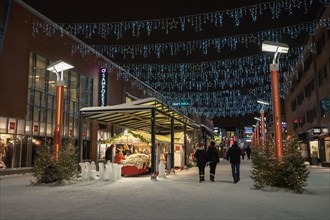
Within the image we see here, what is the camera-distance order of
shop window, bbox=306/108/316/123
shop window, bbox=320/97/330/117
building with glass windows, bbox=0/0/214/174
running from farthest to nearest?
shop window, bbox=306/108/316/123
shop window, bbox=320/97/330/117
building with glass windows, bbox=0/0/214/174

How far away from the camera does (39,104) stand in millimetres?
27250

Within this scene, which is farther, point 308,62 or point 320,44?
point 308,62

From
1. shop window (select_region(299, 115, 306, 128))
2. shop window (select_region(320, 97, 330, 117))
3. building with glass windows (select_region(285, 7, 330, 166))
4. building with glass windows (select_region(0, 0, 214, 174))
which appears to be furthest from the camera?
shop window (select_region(299, 115, 306, 128))

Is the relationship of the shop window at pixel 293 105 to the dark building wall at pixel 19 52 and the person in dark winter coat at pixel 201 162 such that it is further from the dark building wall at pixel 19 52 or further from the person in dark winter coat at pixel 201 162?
the person in dark winter coat at pixel 201 162

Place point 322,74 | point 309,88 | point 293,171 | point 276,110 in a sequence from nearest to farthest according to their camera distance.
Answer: point 293,171 < point 276,110 < point 322,74 < point 309,88

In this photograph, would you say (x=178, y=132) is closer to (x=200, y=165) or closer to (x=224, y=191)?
(x=200, y=165)

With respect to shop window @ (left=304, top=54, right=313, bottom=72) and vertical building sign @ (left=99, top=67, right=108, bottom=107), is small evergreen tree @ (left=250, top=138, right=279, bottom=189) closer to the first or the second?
vertical building sign @ (left=99, top=67, right=108, bottom=107)

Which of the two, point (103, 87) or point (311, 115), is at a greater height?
point (103, 87)

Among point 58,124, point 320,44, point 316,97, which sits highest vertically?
point 320,44

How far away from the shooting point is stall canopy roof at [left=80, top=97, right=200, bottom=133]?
1805 cm

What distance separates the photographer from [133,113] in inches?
784

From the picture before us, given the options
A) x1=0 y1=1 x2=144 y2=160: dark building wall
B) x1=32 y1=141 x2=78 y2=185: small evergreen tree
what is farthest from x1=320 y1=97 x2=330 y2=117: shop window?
x1=32 y1=141 x2=78 y2=185: small evergreen tree

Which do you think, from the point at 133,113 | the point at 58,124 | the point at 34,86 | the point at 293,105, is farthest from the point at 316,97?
the point at 58,124

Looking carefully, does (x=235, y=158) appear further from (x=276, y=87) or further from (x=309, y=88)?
(x=309, y=88)
